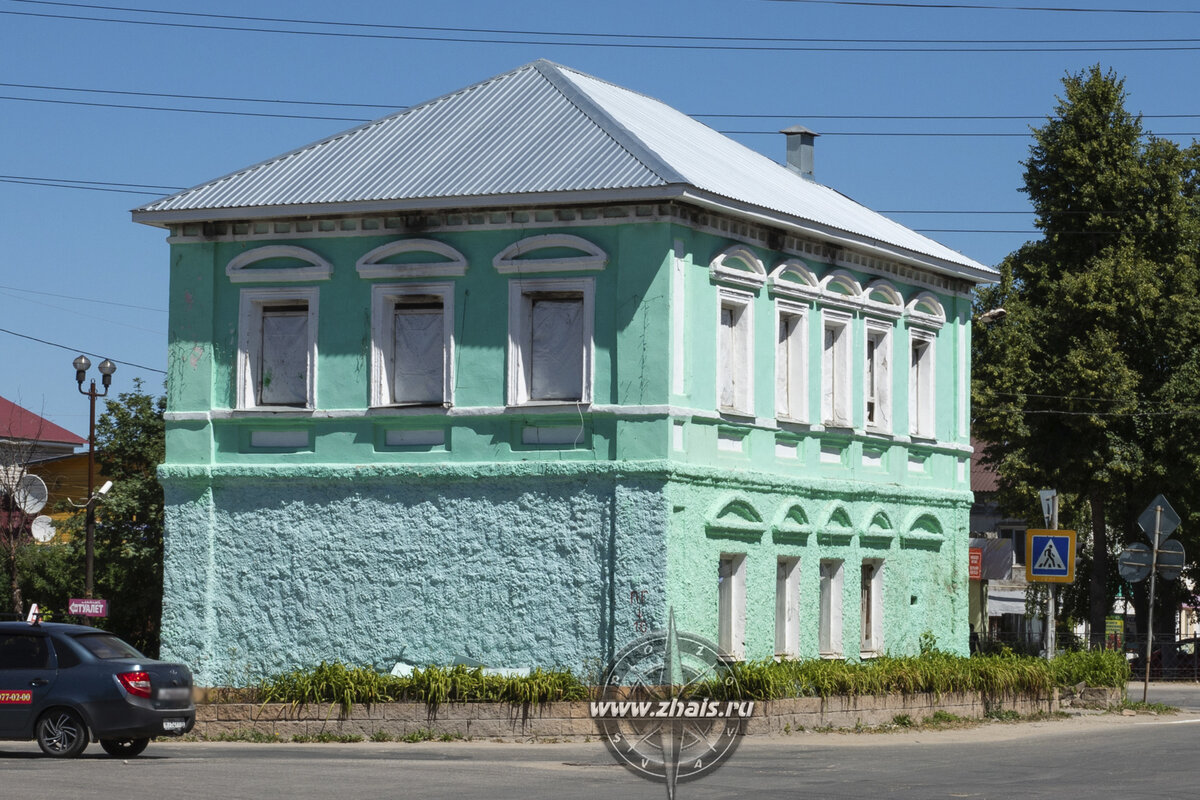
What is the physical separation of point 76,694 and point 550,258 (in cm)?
884

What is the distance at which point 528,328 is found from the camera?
25234mm

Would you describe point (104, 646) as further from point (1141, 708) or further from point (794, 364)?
point (1141, 708)

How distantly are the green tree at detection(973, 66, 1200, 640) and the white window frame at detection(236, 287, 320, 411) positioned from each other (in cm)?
2534

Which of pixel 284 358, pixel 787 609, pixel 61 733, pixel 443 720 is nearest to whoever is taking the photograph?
pixel 61 733

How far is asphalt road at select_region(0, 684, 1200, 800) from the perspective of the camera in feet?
52.7

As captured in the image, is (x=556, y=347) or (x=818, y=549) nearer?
(x=556, y=347)

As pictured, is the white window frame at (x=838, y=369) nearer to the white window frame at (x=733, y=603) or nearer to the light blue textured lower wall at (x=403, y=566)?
the white window frame at (x=733, y=603)

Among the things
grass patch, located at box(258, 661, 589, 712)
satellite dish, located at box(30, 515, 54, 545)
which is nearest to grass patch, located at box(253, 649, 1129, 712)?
grass patch, located at box(258, 661, 589, 712)

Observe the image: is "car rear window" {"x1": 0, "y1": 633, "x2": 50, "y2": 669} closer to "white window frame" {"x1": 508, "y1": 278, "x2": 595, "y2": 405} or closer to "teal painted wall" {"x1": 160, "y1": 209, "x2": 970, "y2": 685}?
"teal painted wall" {"x1": 160, "y1": 209, "x2": 970, "y2": 685}

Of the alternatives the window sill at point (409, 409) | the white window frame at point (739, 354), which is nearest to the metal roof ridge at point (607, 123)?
the white window frame at point (739, 354)

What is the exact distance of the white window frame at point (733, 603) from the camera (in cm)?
2550

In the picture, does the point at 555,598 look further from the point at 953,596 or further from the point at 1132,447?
the point at 1132,447

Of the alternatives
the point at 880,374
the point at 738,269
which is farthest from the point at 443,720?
the point at 880,374

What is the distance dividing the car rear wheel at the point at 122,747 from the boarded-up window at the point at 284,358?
7.13 m
